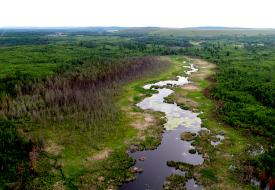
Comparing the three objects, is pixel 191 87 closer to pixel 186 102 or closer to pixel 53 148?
pixel 186 102

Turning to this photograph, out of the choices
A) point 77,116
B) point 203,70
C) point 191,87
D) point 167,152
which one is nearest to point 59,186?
point 167,152

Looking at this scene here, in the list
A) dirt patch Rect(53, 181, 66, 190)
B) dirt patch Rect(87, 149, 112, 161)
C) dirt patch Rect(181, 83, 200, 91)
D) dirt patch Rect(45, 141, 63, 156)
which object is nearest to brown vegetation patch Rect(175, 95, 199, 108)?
dirt patch Rect(181, 83, 200, 91)

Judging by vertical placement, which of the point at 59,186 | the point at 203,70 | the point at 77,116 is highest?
the point at 203,70

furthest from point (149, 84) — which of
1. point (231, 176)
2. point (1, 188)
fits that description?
point (1, 188)

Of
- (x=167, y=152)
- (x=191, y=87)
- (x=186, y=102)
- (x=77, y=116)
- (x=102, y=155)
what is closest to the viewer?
(x=102, y=155)

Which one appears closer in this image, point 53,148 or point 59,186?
point 59,186

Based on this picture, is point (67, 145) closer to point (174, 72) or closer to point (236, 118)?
point (236, 118)

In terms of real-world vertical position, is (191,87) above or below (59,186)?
above

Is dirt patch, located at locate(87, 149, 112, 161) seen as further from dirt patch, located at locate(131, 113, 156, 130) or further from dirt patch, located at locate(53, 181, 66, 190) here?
dirt patch, located at locate(131, 113, 156, 130)
